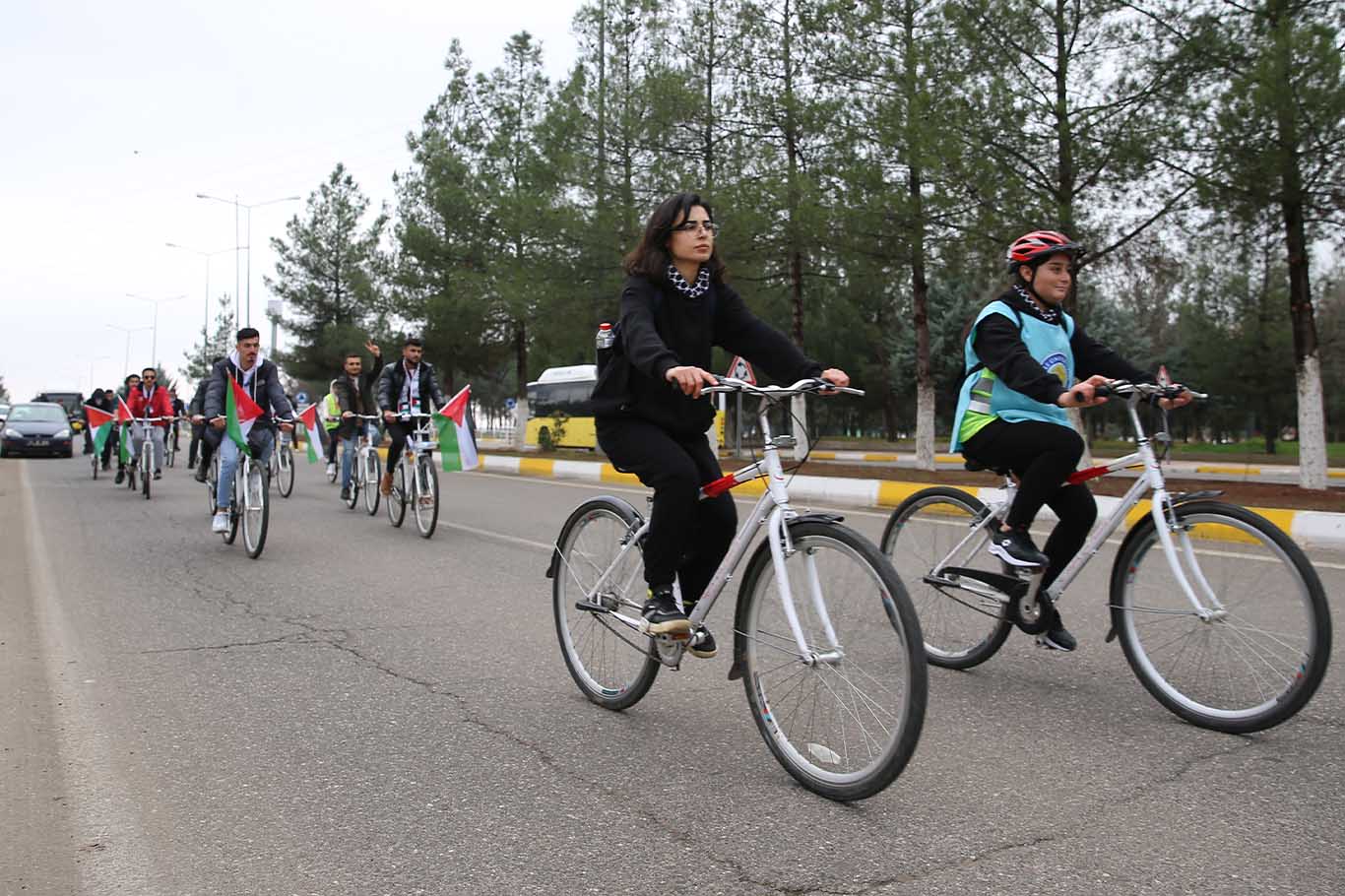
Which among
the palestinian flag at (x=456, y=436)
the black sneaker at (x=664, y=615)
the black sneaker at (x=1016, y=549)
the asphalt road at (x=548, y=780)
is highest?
the palestinian flag at (x=456, y=436)

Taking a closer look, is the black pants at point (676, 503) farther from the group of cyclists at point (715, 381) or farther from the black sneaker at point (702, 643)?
the black sneaker at point (702, 643)

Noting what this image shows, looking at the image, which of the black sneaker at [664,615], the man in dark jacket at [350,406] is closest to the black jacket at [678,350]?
the black sneaker at [664,615]

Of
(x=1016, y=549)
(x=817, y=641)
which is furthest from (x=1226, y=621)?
(x=817, y=641)

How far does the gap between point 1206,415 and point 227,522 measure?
5330 centimetres

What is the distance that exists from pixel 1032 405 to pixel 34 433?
29.9 m

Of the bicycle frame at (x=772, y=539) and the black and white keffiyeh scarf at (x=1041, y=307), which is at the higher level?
the black and white keffiyeh scarf at (x=1041, y=307)

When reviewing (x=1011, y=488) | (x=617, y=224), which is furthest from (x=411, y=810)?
(x=617, y=224)

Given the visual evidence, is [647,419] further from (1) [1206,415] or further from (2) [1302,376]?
(1) [1206,415]

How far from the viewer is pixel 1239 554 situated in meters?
4.03

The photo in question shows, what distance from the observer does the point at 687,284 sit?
4102 millimetres

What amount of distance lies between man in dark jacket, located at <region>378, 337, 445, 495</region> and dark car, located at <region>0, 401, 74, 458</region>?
21.4 meters

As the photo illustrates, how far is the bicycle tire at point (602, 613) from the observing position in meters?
4.30

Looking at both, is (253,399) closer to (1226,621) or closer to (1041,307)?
(1041,307)

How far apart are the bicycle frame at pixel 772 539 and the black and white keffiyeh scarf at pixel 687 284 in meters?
0.59
